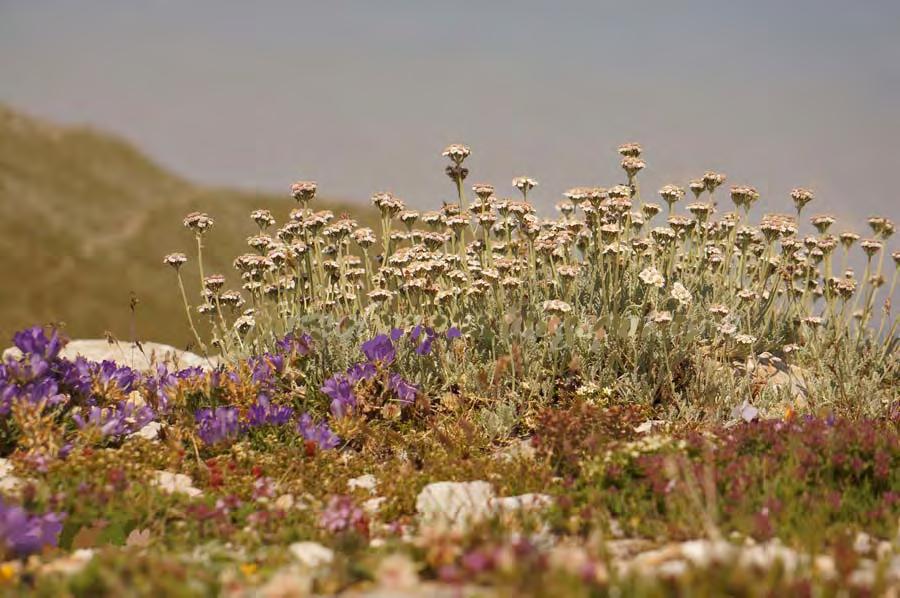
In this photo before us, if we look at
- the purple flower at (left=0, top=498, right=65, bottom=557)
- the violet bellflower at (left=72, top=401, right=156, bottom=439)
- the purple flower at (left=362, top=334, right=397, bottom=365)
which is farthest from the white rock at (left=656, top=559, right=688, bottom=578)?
the violet bellflower at (left=72, top=401, right=156, bottom=439)

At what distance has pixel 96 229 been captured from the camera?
731 inches

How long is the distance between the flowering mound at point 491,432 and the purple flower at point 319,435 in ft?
0.07

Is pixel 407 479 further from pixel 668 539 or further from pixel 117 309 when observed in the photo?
pixel 117 309

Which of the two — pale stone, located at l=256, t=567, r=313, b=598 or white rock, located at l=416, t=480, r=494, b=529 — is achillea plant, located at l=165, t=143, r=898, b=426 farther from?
pale stone, located at l=256, t=567, r=313, b=598

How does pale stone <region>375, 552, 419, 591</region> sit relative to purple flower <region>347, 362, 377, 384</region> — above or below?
above

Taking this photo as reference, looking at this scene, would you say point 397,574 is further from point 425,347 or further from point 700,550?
point 425,347

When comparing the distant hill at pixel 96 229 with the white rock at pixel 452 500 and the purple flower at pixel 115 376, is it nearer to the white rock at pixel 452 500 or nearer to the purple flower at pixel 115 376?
the purple flower at pixel 115 376

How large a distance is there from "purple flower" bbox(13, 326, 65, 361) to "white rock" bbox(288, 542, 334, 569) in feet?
9.59

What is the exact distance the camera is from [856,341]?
30.8 ft

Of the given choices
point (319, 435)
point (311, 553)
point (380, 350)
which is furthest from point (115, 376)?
point (311, 553)

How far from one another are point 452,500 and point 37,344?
3348mm

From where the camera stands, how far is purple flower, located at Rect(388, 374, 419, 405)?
7293mm

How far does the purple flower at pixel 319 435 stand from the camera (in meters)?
6.46

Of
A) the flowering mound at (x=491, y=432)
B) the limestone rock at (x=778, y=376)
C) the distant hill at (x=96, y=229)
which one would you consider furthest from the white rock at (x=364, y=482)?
the distant hill at (x=96, y=229)
